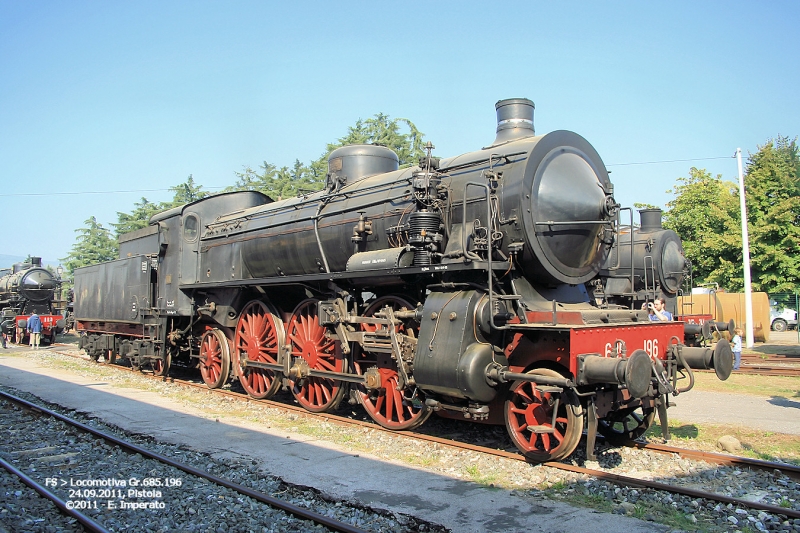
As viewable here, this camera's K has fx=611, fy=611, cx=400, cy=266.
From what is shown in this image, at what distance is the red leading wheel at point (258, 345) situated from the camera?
10445 millimetres

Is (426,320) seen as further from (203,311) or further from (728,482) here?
(203,311)

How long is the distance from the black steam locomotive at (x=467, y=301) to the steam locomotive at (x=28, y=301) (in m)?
20.3

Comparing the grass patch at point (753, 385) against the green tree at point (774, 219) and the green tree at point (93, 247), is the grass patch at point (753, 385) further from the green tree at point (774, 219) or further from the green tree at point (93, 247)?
the green tree at point (93, 247)

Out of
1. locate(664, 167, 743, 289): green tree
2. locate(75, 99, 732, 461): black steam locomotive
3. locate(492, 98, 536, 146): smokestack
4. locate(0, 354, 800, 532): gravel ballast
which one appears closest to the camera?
locate(0, 354, 800, 532): gravel ballast

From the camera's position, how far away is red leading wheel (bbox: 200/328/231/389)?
11656 millimetres

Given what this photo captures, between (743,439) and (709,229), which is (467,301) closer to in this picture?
(743,439)

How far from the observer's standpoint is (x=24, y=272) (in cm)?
2716

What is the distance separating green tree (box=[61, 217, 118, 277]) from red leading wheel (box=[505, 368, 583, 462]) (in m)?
43.0

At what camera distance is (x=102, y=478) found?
6.02m

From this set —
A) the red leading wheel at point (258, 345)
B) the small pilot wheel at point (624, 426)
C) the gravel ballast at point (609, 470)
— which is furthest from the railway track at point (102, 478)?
the small pilot wheel at point (624, 426)

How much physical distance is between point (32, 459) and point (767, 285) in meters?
29.9

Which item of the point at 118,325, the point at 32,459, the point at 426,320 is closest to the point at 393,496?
the point at 426,320

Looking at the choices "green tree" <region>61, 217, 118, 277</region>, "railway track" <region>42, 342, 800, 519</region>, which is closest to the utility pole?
"railway track" <region>42, 342, 800, 519</region>

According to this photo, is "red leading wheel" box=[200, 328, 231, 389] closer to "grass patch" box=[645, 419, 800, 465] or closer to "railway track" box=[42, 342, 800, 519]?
"railway track" box=[42, 342, 800, 519]
